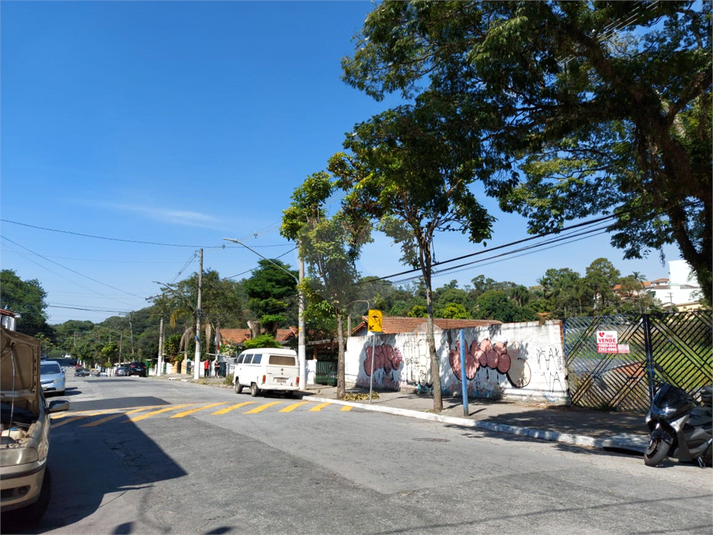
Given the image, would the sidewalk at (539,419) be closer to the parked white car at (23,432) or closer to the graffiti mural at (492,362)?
the graffiti mural at (492,362)

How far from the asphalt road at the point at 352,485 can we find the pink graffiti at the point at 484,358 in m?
7.19

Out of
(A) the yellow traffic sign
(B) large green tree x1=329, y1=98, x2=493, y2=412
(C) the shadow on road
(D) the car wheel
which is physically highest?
(B) large green tree x1=329, y1=98, x2=493, y2=412

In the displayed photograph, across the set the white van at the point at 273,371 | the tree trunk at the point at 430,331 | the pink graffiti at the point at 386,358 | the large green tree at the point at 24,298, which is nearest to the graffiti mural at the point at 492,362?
the tree trunk at the point at 430,331

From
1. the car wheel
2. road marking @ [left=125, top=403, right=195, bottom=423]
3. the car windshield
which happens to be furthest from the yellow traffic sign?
the car wheel

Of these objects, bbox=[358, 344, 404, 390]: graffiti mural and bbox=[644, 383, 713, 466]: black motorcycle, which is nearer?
bbox=[644, 383, 713, 466]: black motorcycle

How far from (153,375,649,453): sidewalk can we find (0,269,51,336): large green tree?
6583 cm

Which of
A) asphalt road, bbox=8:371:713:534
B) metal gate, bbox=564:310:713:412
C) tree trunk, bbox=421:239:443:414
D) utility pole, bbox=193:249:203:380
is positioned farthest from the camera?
utility pole, bbox=193:249:203:380

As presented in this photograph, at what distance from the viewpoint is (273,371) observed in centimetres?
2136

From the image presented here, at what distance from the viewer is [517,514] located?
5.35m

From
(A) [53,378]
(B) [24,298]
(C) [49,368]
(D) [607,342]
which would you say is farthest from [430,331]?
(B) [24,298]

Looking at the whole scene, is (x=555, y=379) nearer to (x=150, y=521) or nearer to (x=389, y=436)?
(x=389, y=436)

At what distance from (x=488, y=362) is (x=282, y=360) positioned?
824 centimetres

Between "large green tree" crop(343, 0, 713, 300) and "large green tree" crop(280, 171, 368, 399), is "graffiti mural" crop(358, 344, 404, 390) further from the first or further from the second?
"large green tree" crop(343, 0, 713, 300)

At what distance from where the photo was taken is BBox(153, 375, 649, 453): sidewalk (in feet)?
33.7
